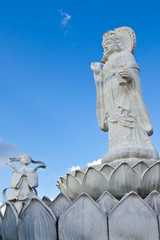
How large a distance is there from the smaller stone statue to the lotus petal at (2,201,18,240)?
4123 mm

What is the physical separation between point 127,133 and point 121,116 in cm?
36

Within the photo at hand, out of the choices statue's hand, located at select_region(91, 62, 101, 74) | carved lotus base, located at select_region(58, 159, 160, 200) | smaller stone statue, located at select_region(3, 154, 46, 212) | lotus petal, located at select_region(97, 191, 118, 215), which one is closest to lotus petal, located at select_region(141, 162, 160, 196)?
carved lotus base, located at select_region(58, 159, 160, 200)

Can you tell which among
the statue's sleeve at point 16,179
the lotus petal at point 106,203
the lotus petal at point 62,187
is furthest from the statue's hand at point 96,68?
the lotus petal at point 106,203

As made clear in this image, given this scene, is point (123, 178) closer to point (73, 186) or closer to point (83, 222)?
point (73, 186)

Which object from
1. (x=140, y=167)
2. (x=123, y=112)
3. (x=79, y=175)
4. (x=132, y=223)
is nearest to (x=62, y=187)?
(x=79, y=175)

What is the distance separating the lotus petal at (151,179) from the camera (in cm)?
385

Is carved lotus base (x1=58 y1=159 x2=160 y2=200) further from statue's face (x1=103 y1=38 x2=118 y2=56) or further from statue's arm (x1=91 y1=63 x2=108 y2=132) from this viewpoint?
statue's face (x1=103 y1=38 x2=118 y2=56)

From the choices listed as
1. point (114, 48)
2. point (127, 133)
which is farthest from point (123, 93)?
point (114, 48)

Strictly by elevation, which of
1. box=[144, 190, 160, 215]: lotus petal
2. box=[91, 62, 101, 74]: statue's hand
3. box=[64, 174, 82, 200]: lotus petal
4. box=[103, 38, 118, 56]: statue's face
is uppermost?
box=[103, 38, 118, 56]: statue's face

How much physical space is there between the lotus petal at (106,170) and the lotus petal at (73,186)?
0.44 meters

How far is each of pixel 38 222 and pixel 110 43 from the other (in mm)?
4515

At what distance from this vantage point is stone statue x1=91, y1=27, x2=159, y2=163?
4875 millimetres

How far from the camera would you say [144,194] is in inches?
156

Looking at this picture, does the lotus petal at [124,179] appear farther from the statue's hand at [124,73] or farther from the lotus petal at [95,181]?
the statue's hand at [124,73]
